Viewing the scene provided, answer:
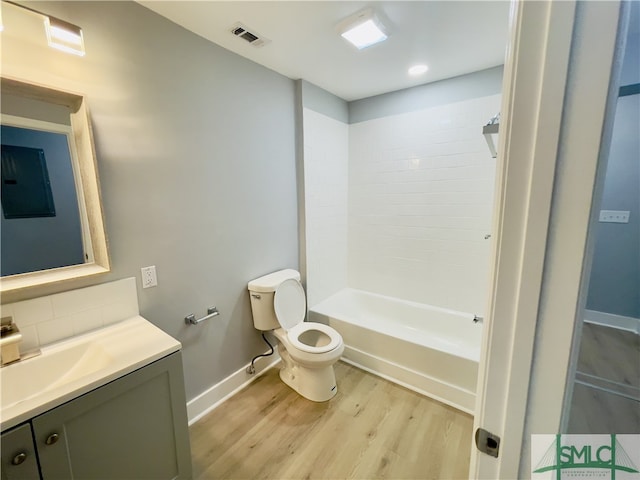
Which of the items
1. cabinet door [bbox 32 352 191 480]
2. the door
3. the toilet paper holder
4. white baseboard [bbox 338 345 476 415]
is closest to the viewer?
the door

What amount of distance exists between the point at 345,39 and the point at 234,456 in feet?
8.58

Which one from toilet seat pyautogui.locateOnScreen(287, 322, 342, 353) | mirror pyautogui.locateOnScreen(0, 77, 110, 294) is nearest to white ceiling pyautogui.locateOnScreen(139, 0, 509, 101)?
mirror pyautogui.locateOnScreen(0, 77, 110, 294)

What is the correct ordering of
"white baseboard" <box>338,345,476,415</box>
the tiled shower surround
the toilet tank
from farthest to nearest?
the tiled shower surround < the toilet tank < "white baseboard" <box>338,345,476,415</box>

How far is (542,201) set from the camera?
45 cm

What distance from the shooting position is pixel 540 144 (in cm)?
45

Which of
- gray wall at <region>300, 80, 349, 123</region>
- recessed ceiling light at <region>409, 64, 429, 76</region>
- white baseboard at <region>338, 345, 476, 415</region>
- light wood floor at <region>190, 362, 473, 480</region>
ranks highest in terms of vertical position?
recessed ceiling light at <region>409, 64, 429, 76</region>

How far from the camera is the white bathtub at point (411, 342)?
2.04 meters

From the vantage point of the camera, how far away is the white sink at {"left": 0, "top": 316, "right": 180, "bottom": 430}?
Result: 3.22 feet

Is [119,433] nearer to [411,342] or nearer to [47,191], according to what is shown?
[47,191]

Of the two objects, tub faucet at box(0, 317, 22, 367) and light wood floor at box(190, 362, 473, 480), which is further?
light wood floor at box(190, 362, 473, 480)

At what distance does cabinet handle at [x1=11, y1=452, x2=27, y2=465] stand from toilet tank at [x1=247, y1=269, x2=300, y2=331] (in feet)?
4.50

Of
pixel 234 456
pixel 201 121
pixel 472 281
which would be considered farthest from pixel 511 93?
pixel 472 281

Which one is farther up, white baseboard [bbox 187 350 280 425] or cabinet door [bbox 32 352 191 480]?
cabinet door [bbox 32 352 191 480]

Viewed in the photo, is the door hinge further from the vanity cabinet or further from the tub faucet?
the tub faucet
